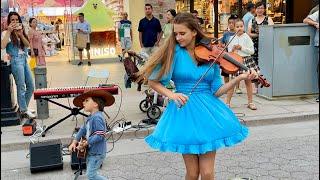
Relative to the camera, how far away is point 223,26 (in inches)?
653

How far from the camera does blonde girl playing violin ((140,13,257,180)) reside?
3.51m

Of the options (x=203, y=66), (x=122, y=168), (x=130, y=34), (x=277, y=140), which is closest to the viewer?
(x=203, y=66)

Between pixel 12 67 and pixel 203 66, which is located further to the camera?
pixel 12 67

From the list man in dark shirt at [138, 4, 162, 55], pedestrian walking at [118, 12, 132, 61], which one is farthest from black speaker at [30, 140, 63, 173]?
pedestrian walking at [118, 12, 132, 61]

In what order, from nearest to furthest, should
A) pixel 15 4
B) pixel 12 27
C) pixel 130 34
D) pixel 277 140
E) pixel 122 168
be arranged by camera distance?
pixel 122 168 < pixel 277 140 < pixel 12 27 < pixel 130 34 < pixel 15 4

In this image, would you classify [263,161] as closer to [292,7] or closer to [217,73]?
[217,73]

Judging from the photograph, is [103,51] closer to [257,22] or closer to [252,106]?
[257,22]

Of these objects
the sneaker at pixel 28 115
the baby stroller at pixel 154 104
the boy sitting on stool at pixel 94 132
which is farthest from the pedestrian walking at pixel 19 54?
the boy sitting on stool at pixel 94 132

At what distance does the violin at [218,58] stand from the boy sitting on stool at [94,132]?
1.15m

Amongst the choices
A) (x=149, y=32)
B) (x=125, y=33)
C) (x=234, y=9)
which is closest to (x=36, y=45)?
(x=149, y=32)

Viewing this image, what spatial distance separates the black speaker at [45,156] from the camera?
5461mm

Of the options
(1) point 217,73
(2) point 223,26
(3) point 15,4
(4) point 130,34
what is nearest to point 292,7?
(2) point 223,26

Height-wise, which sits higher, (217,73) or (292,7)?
(292,7)

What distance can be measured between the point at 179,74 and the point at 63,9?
15669mm
